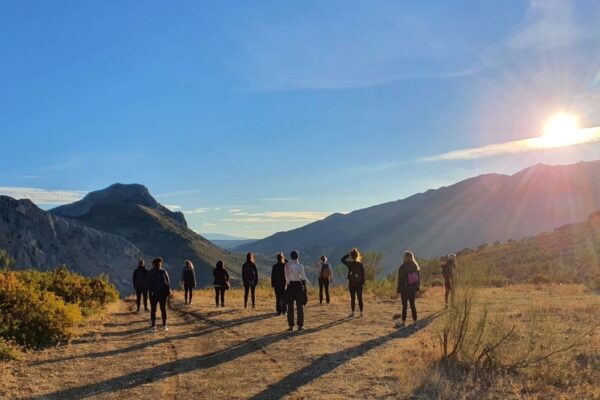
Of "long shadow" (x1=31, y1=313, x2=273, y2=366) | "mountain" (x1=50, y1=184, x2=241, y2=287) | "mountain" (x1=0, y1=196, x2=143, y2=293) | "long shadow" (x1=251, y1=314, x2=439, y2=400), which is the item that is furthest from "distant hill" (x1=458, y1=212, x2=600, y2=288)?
"mountain" (x1=0, y1=196, x2=143, y2=293)

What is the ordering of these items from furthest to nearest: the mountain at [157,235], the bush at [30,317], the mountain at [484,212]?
the mountain at [484,212]
the mountain at [157,235]
the bush at [30,317]

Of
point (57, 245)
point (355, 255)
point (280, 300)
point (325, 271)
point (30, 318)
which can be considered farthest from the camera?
point (57, 245)

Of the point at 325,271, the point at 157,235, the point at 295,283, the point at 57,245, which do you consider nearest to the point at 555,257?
the point at 325,271

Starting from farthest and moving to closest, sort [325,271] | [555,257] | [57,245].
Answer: [57,245] → [555,257] → [325,271]

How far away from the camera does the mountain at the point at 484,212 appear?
124188 millimetres

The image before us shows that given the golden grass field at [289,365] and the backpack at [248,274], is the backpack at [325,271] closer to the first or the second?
the backpack at [248,274]

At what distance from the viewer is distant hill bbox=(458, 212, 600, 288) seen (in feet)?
103

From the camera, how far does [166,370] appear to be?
29.2 feet

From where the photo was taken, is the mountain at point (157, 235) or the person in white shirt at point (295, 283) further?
the mountain at point (157, 235)

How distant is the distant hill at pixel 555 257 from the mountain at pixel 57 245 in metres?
58.0

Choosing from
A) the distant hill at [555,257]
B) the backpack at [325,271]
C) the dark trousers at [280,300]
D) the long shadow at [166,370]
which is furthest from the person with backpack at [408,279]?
the distant hill at [555,257]

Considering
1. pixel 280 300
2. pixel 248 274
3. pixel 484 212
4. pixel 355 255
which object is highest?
pixel 484 212

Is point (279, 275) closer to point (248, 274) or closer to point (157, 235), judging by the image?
point (248, 274)

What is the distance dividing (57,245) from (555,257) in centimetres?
7590
